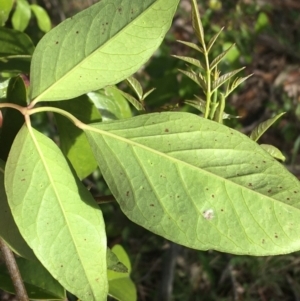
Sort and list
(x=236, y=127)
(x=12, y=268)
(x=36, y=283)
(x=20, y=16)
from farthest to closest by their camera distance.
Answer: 1. (x=236, y=127)
2. (x=20, y=16)
3. (x=36, y=283)
4. (x=12, y=268)

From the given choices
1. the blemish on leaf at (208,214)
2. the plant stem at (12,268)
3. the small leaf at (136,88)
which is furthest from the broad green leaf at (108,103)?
the blemish on leaf at (208,214)

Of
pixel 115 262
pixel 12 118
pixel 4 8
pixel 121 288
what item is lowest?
pixel 121 288

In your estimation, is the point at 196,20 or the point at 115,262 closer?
the point at 196,20

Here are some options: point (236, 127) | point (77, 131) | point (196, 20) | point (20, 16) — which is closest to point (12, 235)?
point (77, 131)

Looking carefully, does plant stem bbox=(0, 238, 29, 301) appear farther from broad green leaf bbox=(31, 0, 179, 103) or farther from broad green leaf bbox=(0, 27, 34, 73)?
broad green leaf bbox=(0, 27, 34, 73)

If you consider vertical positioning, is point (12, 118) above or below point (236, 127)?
above

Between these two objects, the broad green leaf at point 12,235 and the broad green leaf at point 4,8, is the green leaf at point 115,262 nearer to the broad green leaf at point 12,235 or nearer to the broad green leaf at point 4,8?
the broad green leaf at point 12,235

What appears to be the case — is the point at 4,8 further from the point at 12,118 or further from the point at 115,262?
the point at 115,262
